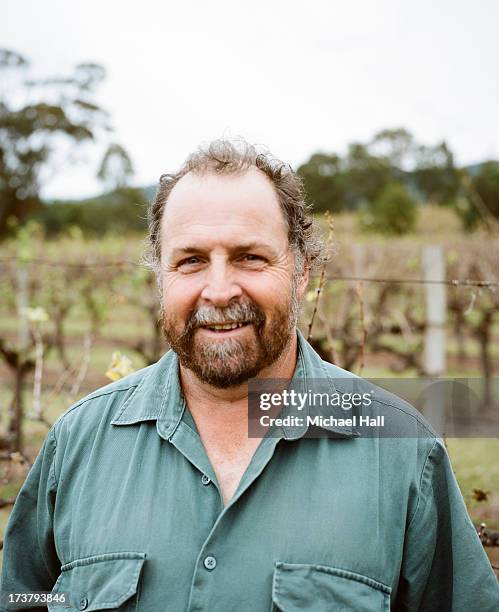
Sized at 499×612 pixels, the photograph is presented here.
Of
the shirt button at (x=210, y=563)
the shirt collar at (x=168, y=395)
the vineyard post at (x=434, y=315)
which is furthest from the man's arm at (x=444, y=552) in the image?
the vineyard post at (x=434, y=315)

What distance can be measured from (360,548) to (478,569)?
34 cm

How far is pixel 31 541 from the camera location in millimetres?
1986

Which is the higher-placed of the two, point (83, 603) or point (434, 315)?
point (434, 315)

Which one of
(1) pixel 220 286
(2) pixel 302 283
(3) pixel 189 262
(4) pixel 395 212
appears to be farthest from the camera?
(4) pixel 395 212

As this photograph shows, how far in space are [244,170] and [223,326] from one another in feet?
1.55

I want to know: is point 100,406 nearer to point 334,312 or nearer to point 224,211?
point 224,211

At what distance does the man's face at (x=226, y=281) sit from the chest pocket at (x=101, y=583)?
0.51 meters

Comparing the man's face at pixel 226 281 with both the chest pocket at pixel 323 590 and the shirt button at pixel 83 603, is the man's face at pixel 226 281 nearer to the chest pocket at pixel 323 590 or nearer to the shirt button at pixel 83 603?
the chest pocket at pixel 323 590

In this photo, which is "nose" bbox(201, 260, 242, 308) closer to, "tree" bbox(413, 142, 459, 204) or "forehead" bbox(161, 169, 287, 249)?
"forehead" bbox(161, 169, 287, 249)

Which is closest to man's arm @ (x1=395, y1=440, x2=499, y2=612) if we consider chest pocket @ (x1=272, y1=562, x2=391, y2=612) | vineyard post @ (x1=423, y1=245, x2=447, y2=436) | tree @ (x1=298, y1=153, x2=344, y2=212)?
chest pocket @ (x1=272, y1=562, x2=391, y2=612)

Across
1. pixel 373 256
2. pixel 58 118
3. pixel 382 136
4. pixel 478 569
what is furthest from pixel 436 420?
pixel 382 136

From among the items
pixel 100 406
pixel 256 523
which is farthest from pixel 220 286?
pixel 256 523

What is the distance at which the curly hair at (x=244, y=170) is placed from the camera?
2.03 metres

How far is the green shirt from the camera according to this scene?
1.66 metres
